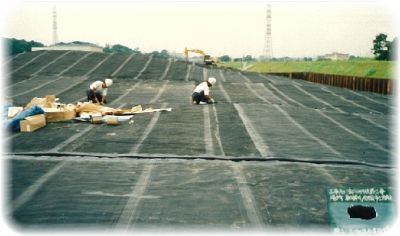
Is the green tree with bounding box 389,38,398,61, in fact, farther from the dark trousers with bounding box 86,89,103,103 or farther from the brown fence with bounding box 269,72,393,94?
the dark trousers with bounding box 86,89,103,103

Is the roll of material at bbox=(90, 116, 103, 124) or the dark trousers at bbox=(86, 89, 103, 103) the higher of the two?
the dark trousers at bbox=(86, 89, 103, 103)

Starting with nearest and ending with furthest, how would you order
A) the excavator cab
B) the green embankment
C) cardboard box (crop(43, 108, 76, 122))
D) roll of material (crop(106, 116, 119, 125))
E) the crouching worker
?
1. roll of material (crop(106, 116, 119, 125))
2. cardboard box (crop(43, 108, 76, 122))
3. the crouching worker
4. the excavator cab
5. the green embankment

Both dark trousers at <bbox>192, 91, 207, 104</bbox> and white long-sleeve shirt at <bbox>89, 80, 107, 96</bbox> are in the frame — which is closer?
dark trousers at <bbox>192, 91, 207, 104</bbox>

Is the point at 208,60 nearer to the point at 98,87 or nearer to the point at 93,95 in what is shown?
the point at 98,87

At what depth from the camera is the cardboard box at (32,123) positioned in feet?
21.4

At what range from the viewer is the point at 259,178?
4273mm

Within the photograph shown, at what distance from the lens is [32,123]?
6.62 m

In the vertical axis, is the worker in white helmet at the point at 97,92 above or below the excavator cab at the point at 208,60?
below

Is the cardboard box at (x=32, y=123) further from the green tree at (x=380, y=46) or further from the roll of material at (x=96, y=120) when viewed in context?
the green tree at (x=380, y=46)

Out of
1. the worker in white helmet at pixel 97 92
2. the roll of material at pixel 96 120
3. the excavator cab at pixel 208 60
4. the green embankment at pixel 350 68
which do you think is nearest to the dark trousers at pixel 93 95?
the worker in white helmet at pixel 97 92

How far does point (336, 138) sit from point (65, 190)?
15.0ft

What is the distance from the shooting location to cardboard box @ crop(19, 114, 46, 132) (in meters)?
6.52

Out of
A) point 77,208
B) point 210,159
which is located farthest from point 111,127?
point 77,208

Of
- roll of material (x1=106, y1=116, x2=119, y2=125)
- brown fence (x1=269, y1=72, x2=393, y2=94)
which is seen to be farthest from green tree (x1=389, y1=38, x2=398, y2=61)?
roll of material (x1=106, y1=116, x2=119, y2=125)
